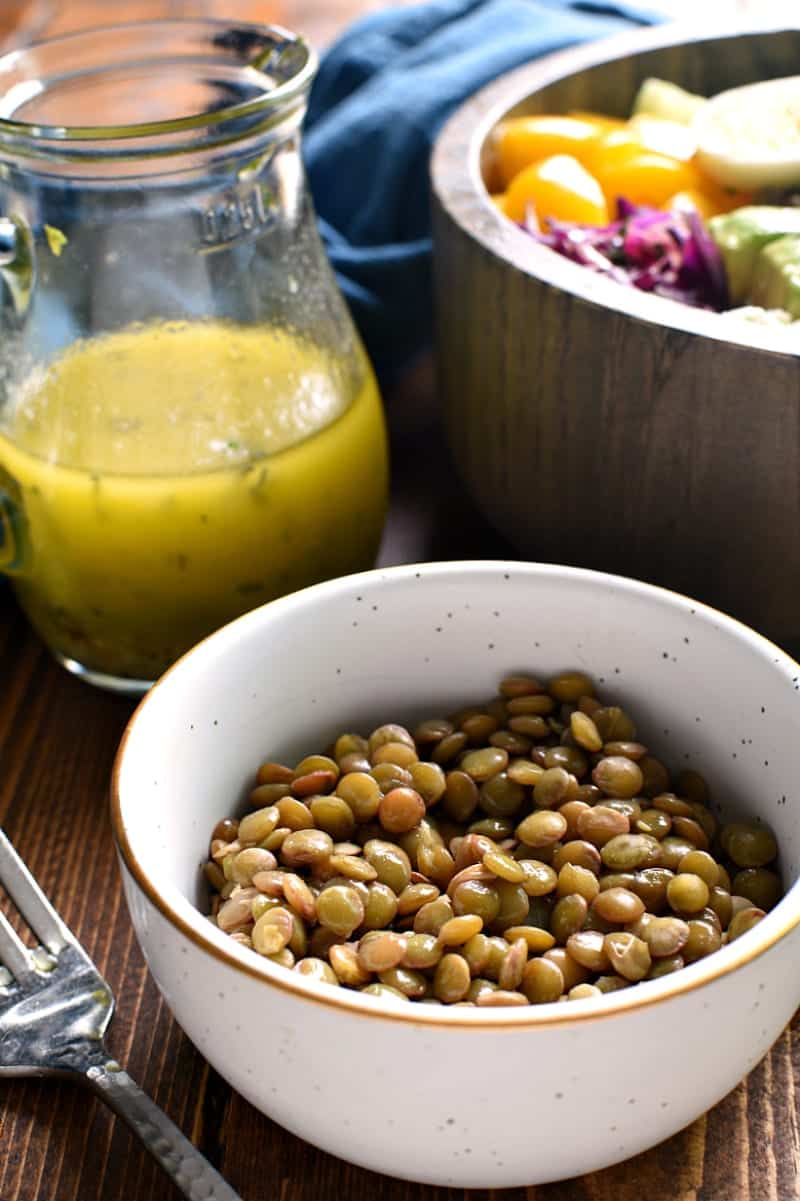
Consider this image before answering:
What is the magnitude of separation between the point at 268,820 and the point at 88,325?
13.4 inches

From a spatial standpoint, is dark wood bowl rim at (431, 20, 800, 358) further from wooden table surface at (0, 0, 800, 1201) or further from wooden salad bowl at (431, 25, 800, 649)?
wooden table surface at (0, 0, 800, 1201)

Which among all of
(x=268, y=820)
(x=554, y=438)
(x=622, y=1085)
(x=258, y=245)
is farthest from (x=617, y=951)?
(x=258, y=245)

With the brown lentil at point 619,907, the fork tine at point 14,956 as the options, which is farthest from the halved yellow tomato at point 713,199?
the fork tine at point 14,956

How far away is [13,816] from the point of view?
2.80 feet

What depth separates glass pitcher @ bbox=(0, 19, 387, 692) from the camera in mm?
808

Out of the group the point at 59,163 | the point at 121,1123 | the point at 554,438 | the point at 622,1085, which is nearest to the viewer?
the point at 622,1085

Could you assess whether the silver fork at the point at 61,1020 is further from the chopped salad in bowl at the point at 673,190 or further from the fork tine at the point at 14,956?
the chopped salad in bowl at the point at 673,190

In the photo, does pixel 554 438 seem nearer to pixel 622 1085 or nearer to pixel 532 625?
pixel 532 625

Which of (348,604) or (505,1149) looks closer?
(505,1149)

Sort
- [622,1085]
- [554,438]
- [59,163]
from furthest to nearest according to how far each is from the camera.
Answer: [554,438] → [59,163] → [622,1085]

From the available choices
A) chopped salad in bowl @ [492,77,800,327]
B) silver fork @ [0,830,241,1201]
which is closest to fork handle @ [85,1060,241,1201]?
silver fork @ [0,830,241,1201]

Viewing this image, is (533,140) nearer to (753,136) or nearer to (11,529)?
(753,136)

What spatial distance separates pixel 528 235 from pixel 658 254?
110mm

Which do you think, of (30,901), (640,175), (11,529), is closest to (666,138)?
(640,175)
